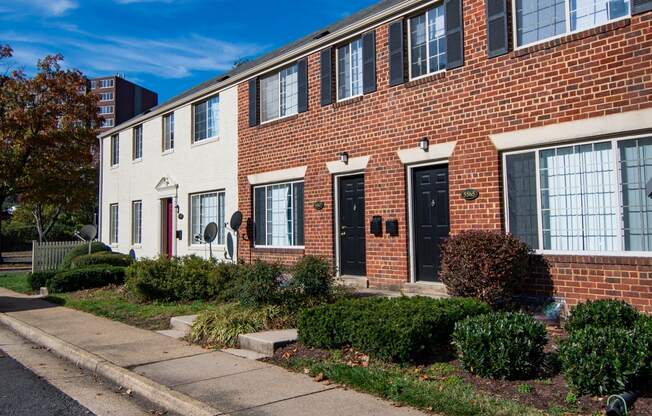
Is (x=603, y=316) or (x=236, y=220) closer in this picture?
(x=603, y=316)

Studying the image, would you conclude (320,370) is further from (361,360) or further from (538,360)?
(538,360)

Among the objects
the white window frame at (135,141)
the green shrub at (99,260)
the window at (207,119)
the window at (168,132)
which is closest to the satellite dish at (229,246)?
the window at (207,119)

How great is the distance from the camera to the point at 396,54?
428 inches

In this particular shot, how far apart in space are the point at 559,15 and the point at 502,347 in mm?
5705

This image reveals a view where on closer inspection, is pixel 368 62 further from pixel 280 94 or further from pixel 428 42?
pixel 280 94

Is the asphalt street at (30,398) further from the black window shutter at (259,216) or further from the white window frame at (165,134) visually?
the white window frame at (165,134)

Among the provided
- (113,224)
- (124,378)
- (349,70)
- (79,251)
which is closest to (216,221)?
(79,251)

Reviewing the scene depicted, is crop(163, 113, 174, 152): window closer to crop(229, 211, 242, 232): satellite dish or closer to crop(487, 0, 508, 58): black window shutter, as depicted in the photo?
crop(229, 211, 242, 232): satellite dish

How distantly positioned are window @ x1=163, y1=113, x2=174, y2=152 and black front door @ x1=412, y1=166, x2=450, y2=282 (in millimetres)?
10697

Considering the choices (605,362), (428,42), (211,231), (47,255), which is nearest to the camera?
(605,362)

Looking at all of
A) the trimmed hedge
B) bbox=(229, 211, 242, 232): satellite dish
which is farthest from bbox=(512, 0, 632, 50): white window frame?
bbox=(229, 211, 242, 232): satellite dish

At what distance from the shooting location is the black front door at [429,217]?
33.1ft

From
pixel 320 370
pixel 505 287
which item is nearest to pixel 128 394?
pixel 320 370

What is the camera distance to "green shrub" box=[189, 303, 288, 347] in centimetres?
779
